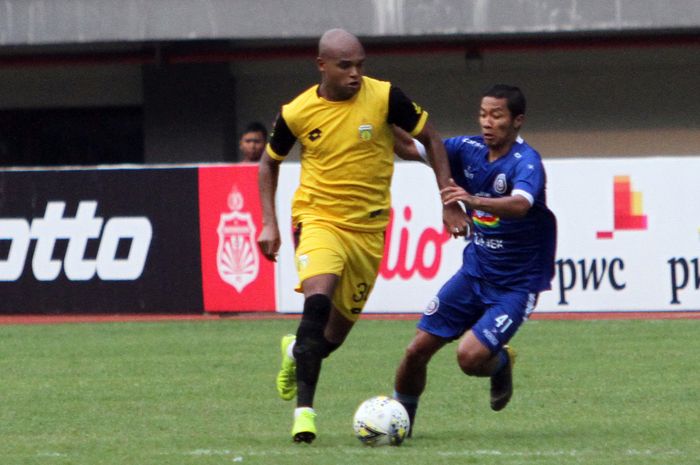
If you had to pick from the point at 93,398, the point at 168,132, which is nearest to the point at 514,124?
the point at 93,398

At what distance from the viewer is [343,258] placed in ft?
24.7

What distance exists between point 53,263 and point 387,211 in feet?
27.1

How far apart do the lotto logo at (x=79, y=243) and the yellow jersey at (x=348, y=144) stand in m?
7.81

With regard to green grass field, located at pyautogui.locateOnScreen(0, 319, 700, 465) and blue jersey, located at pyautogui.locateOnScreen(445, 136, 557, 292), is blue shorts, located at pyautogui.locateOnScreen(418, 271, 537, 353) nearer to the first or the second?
blue jersey, located at pyautogui.locateOnScreen(445, 136, 557, 292)

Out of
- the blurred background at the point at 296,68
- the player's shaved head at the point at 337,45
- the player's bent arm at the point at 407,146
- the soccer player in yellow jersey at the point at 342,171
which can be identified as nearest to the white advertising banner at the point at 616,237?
the blurred background at the point at 296,68

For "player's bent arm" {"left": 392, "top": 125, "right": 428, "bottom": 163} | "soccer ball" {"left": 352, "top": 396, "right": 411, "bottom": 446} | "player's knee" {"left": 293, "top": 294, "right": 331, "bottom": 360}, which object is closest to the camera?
"soccer ball" {"left": 352, "top": 396, "right": 411, "bottom": 446}

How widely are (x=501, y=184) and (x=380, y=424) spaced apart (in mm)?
1371

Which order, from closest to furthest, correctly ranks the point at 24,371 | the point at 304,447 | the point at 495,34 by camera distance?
the point at 304,447, the point at 24,371, the point at 495,34

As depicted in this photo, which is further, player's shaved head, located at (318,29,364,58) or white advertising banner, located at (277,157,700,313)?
white advertising banner, located at (277,157,700,313)

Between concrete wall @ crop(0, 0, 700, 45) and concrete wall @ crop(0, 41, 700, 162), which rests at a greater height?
concrete wall @ crop(0, 0, 700, 45)

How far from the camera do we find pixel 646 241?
14.6 m

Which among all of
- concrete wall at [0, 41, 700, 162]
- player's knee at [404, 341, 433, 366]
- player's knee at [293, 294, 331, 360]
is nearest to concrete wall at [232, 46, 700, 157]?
concrete wall at [0, 41, 700, 162]

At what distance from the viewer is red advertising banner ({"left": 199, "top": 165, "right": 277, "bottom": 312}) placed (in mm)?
15125

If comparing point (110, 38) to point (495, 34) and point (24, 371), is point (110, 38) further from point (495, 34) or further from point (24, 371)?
point (24, 371)
